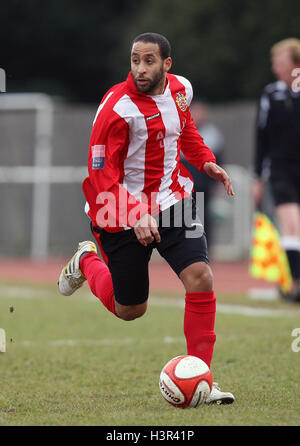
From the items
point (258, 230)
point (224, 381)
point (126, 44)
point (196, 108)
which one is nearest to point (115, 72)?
point (126, 44)

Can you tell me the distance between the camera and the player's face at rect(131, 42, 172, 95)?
5172 millimetres

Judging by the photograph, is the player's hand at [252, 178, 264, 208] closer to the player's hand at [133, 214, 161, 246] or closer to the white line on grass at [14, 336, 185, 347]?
the white line on grass at [14, 336, 185, 347]

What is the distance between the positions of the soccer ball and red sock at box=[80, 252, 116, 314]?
86 centimetres

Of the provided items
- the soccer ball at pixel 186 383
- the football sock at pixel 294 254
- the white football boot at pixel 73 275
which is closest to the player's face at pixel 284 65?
the football sock at pixel 294 254

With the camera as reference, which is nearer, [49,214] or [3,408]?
[3,408]

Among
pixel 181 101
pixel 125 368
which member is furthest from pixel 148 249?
pixel 125 368

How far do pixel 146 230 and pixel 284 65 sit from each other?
5.15 meters

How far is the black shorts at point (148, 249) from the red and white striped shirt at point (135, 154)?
71mm

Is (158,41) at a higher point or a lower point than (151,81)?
higher

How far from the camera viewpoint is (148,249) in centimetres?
539

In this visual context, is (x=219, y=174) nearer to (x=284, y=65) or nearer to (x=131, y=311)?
(x=131, y=311)

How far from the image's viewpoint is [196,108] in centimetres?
1402
